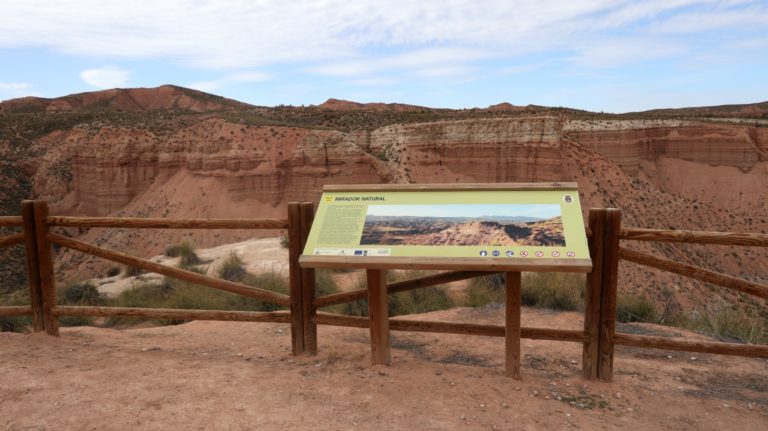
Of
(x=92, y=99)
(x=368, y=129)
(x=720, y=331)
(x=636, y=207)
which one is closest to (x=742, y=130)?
(x=636, y=207)

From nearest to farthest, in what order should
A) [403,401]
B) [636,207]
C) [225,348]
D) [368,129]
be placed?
[403,401] < [225,348] < [636,207] < [368,129]

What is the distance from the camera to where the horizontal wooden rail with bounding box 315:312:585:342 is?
4.69 m

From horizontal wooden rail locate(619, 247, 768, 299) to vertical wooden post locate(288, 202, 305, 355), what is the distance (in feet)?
9.88

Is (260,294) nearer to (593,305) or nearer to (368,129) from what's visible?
(593,305)

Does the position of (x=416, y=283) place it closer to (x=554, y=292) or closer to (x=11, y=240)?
(x=554, y=292)

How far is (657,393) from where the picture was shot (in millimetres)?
4598

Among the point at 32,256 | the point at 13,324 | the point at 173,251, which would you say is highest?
the point at 32,256

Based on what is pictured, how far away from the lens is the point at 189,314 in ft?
18.2

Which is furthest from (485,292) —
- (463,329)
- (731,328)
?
(463,329)

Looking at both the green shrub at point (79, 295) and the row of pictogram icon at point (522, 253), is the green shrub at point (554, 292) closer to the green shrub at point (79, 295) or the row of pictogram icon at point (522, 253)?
the row of pictogram icon at point (522, 253)

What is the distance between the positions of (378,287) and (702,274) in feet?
9.22

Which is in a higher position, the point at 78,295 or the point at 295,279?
the point at 295,279

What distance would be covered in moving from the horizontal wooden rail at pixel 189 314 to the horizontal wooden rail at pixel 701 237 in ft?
11.2

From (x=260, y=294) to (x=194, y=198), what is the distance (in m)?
21.6
